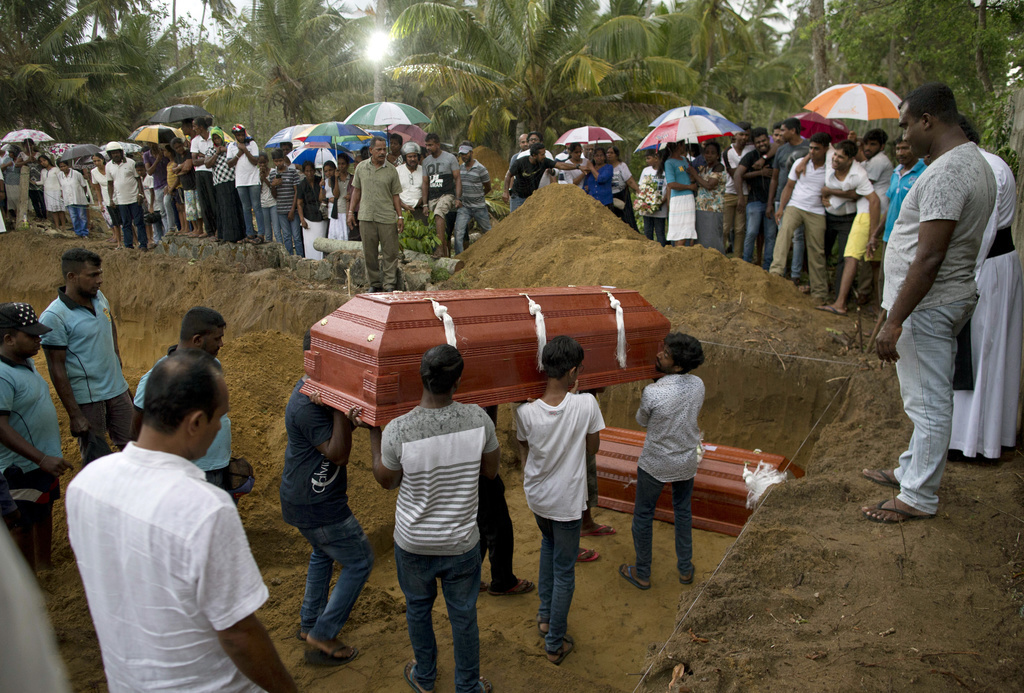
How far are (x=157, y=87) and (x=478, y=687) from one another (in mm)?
22451

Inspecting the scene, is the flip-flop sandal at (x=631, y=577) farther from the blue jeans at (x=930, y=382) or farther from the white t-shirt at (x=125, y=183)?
the white t-shirt at (x=125, y=183)

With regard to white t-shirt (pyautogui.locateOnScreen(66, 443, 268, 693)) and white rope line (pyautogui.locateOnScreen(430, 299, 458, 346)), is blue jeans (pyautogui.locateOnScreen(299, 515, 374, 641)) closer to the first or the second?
white rope line (pyautogui.locateOnScreen(430, 299, 458, 346))

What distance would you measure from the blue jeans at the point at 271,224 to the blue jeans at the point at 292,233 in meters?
0.06

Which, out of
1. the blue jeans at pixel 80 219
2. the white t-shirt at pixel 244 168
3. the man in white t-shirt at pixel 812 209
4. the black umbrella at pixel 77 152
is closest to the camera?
the man in white t-shirt at pixel 812 209

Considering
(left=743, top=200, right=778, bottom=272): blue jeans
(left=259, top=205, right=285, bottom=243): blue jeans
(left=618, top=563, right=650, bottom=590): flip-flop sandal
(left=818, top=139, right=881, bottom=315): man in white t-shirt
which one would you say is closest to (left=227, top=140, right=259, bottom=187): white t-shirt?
(left=259, top=205, right=285, bottom=243): blue jeans

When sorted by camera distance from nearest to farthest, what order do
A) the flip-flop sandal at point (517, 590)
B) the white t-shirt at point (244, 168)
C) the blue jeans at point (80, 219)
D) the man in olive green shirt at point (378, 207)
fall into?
the flip-flop sandal at point (517, 590), the man in olive green shirt at point (378, 207), the white t-shirt at point (244, 168), the blue jeans at point (80, 219)

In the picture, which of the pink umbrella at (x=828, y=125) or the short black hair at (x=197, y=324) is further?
the pink umbrella at (x=828, y=125)

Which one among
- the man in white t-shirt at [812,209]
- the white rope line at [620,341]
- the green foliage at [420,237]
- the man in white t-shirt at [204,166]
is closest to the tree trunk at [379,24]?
the man in white t-shirt at [204,166]

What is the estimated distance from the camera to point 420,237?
8445mm

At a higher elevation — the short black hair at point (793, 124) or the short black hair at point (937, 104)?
the short black hair at point (793, 124)

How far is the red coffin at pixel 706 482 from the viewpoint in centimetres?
477

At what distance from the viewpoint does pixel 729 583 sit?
2.81 meters

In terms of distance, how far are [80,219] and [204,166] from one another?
4.81 meters

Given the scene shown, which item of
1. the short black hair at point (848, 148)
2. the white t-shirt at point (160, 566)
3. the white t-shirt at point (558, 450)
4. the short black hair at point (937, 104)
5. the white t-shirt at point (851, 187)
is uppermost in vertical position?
the short black hair at point (848, 148)
